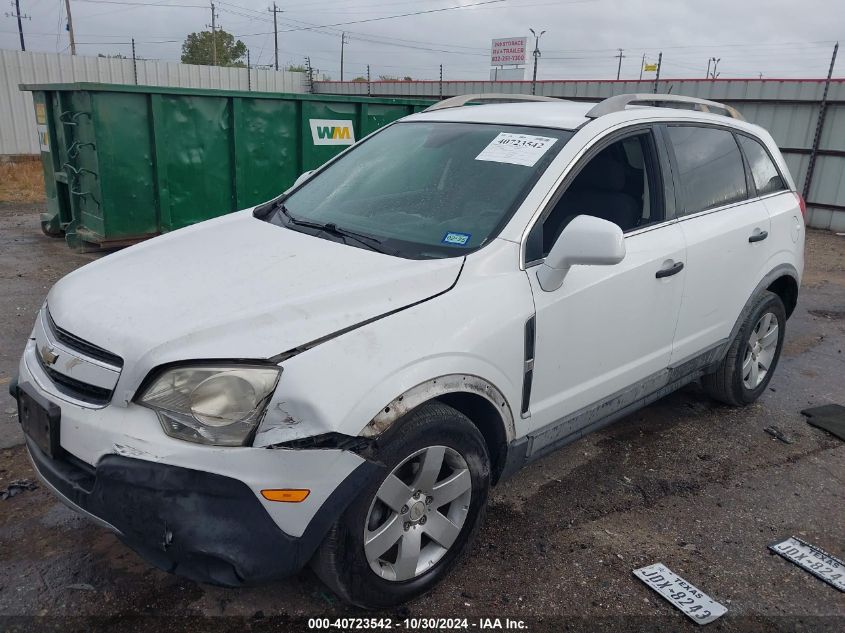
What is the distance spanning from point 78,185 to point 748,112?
1174cm

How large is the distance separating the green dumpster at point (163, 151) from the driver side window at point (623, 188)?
5987mm

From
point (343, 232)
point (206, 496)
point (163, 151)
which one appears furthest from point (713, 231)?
point (163, 151)

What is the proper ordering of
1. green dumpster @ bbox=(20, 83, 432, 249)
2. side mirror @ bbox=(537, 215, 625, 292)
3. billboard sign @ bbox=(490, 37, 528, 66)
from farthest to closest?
billboard sign @ bbox=(490, 37, 528, 66), green dumpster @ bbox=(20, 83, 432, 249), side mirror @ bbox=(537, 215, 625, 292)

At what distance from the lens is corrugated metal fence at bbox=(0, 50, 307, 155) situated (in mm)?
16156

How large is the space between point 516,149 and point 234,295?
57.0 inches

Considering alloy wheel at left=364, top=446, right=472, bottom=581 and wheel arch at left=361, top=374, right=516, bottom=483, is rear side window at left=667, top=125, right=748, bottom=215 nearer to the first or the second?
wheel arch at left=361, top=374, right=516, bottom=483

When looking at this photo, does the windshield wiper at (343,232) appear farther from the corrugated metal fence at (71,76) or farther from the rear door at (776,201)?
the corrugated metal fence at (71,76)

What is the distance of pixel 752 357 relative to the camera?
435 centimetres

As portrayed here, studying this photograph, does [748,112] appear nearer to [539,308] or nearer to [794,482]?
[794,482]

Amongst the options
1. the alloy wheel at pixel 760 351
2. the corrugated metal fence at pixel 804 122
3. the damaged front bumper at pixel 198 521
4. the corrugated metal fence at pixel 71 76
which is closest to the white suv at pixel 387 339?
the damaged front bumper at pixel 198 521

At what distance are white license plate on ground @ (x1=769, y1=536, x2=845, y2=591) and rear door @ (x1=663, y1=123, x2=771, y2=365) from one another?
39.5 inches

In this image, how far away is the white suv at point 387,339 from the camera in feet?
6.64

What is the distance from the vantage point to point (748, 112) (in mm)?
13094

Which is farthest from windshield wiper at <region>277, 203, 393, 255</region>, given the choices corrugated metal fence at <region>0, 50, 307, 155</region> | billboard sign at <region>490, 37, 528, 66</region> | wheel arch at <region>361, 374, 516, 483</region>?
billboard sign at <region>490, 37, 528, 66</region>
